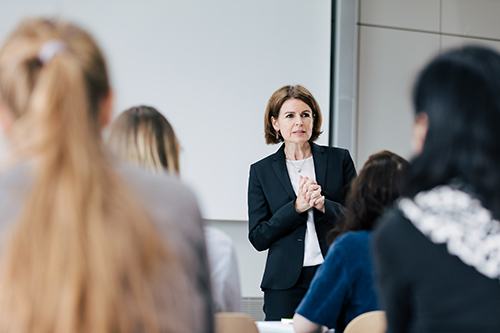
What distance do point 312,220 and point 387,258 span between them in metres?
1.75

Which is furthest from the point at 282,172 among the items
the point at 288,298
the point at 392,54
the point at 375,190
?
the point at 392,54

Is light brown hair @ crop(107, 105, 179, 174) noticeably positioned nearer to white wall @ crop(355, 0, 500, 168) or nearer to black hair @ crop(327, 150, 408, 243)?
black hair @ crop(327, 150, 408, 243)

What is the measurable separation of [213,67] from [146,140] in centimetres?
306

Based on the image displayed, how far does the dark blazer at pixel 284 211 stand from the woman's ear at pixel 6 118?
188 cm

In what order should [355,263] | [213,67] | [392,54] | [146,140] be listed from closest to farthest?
[146,140]
[355,263]
[213,67]
[392,54]

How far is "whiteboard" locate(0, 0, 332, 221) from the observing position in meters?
4.17

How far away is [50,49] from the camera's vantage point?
79 centimetres

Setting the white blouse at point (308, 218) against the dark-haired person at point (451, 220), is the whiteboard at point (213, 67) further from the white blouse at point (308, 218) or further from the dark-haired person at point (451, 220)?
the dark-haired person at point (451, 220)

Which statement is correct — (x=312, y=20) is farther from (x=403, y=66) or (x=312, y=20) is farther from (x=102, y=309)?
(x=102, y=309)

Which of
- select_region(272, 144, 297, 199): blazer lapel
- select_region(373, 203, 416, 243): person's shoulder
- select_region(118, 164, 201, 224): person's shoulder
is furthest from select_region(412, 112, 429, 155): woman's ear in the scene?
select_region(272, 144, 297, 199): blazer lapel

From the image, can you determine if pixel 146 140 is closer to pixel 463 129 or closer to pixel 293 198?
pixel 463 129

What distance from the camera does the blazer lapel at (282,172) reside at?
2775 millimetres

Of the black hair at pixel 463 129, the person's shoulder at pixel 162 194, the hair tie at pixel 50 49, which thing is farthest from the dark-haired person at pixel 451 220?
the hair tie at pixel 50 49

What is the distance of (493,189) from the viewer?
0.91m
